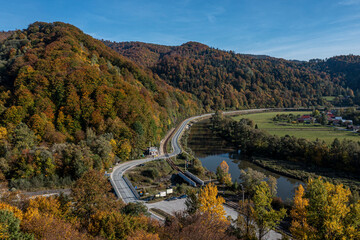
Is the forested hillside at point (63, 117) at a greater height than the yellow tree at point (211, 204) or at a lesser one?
greater

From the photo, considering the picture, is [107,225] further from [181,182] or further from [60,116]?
[60,116]

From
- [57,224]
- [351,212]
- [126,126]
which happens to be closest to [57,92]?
[126,126]

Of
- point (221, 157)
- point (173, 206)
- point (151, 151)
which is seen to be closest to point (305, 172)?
point (221, 157)

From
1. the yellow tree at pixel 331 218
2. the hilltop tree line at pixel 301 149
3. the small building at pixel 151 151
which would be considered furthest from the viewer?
the small building at pixel 151 151

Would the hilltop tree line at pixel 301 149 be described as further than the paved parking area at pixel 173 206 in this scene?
Yes

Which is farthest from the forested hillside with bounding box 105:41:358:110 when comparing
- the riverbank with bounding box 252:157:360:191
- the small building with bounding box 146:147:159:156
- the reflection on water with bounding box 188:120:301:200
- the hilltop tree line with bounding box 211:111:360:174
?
the small building with bounding box 146:147:159:156

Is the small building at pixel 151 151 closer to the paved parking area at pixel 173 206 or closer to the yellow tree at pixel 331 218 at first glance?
the paved parking area at pixel 173 206

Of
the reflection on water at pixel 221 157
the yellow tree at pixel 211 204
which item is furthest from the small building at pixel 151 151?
the yellow tree at pixel 211 204
